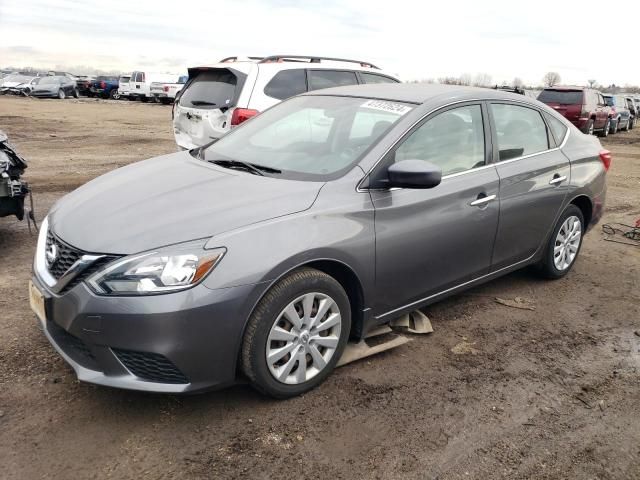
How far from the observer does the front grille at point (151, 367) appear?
8.66ft

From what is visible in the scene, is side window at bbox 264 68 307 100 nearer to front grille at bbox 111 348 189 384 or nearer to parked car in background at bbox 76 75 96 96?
front grille at bbox 111 348 189 384

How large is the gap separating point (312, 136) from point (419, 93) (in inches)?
31.5

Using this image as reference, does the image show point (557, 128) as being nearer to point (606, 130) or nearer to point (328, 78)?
point (328, 78)

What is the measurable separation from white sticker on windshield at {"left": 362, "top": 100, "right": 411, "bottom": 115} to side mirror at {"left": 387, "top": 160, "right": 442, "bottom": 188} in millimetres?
557

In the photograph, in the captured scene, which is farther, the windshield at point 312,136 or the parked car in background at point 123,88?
the parked car in background at point 123,88

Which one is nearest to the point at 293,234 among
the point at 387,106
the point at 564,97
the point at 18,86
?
the point at 387,106

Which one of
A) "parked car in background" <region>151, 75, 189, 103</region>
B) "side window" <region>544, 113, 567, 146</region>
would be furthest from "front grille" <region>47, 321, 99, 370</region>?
"parked car in background" <region>151, 75, 189, 103</region>

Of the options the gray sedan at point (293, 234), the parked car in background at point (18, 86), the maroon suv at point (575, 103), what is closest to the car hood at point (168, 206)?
the gray sedan at point (293, 234)

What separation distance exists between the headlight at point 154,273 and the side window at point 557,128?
332cm

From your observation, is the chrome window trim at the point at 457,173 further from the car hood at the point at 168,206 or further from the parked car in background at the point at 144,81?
the parked car in background at the point at 144,81

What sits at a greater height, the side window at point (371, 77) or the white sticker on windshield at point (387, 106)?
the side window at point (371, 77)

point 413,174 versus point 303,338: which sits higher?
point 413,174

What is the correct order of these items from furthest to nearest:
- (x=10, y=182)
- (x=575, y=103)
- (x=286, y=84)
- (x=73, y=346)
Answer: (x=575, y=103), (x=286, y=84), (x=10, y=182), (x=73, y=346)

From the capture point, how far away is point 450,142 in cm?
382
